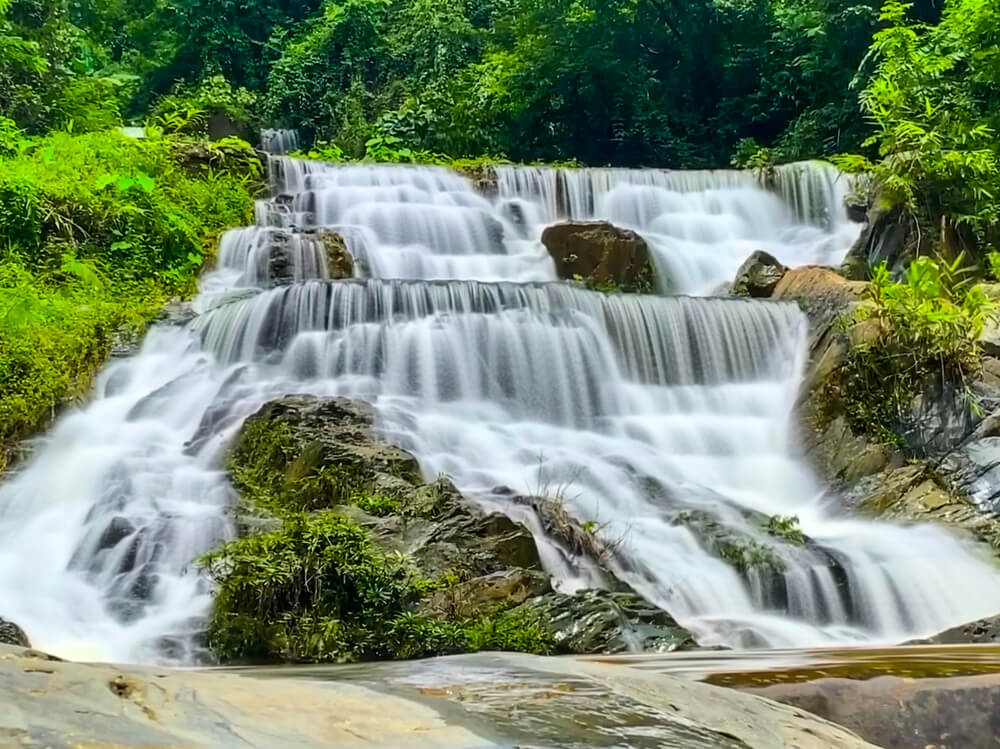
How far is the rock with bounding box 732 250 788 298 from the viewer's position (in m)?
12.3

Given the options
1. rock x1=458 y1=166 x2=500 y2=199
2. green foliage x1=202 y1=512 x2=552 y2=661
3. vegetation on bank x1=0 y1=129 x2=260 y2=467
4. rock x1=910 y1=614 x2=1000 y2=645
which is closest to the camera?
green foliage x1=202 y1=512 x2=552 y2=661

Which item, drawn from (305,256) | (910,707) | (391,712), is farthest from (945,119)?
(391,712)

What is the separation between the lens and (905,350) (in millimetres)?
9141

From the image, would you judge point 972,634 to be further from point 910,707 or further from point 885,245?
point 885,245

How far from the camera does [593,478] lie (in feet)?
26.2

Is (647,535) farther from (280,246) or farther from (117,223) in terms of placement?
(117,223)

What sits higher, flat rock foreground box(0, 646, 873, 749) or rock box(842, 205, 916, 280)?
rock box(842, 205, 916, 280)

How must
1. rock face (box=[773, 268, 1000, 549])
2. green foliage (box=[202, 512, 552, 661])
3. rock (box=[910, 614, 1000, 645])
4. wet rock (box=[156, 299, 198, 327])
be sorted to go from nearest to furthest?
green foliage (box=[202, 512, 552, 661]) < rock (box=[910, 614, 1000, 645]) < rock face (box=[773, 268, 1000, 549]) < wet rock (box=[156, 299, 198, 327])

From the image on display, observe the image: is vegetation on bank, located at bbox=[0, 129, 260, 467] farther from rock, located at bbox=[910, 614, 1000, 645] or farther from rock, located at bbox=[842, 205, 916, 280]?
rock, located at bbox=[842, 205, 916, 280]

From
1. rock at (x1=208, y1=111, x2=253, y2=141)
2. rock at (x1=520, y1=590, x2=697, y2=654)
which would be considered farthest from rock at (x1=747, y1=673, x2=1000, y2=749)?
rock at (x1=208, y1=111, x2=253, y2=141)

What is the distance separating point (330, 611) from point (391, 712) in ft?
10.2

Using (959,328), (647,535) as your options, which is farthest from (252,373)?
(959,328)

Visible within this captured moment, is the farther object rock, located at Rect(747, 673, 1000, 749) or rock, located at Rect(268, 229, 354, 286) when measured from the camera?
rock, located at Rect(268, 229, 354, 286)

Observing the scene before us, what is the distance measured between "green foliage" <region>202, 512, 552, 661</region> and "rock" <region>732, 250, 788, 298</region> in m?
8.28
